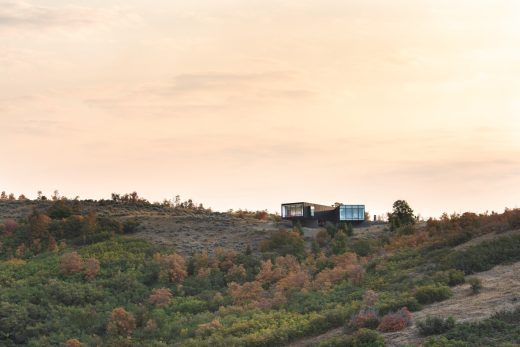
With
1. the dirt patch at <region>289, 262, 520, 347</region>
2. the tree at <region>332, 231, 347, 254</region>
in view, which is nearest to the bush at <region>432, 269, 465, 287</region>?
the dirt patch at <region>289, 262, 520, 347</region>

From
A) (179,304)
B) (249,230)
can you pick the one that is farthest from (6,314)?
(249,230)

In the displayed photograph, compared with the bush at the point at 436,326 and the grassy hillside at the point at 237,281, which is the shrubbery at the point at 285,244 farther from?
the bush at the point at 436,326

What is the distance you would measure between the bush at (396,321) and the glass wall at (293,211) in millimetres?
50658

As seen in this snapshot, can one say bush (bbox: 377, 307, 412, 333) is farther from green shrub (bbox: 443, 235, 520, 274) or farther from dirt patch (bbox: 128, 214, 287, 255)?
dirt patch (bbox: 128, 214, 287, 255)

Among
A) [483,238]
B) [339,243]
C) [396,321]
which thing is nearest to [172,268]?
[339,243]

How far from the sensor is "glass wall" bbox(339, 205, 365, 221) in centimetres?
7984

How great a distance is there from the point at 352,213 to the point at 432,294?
4601cm

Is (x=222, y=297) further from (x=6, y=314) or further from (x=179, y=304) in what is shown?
(x=6, y=314)

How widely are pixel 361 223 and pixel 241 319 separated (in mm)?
40494

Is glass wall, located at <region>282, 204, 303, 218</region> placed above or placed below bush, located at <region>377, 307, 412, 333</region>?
above

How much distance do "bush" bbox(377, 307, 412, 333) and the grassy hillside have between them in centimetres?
4

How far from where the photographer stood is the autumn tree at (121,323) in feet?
140

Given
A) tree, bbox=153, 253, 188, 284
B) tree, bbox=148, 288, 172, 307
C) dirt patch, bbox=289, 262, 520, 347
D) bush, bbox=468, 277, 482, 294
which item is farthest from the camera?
tree, bbox=153, 253, 188, 284

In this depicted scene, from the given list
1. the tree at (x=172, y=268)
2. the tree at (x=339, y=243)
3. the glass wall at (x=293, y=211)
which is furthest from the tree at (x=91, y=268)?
the glass wall at (x=293, y=211)
